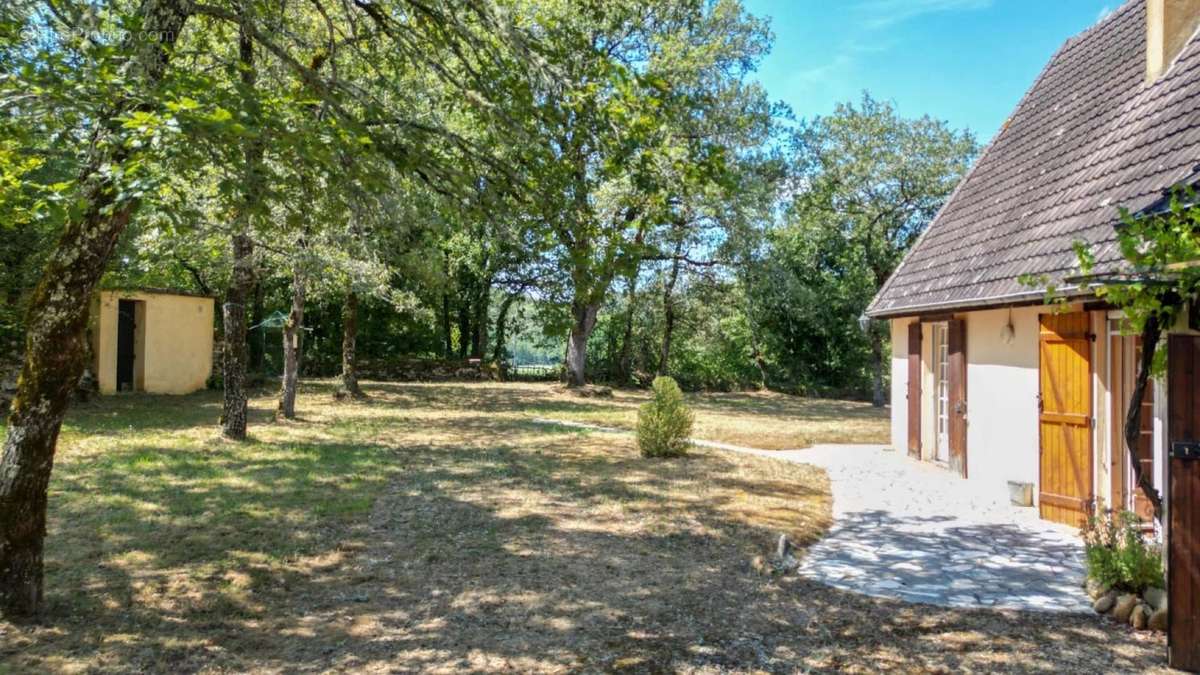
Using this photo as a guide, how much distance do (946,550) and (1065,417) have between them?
83.0 inches

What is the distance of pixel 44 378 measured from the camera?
412 cm

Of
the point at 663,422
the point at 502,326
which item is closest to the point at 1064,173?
the point at 663,422

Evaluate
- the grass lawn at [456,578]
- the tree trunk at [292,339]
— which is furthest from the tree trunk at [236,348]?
the tree trunk at [292,339]

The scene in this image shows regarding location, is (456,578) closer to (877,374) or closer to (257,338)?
(877,374)

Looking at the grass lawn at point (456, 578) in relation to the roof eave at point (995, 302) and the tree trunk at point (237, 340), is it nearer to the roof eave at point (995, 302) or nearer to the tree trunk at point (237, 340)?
the tree trunk at point (237, 340)

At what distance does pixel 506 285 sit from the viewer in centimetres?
2992

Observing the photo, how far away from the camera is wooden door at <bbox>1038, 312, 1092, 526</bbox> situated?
22.7 feet

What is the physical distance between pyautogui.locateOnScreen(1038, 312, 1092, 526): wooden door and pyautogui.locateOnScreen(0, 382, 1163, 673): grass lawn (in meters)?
2.32

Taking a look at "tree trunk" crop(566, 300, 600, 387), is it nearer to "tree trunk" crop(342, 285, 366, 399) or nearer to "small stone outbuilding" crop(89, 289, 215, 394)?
"tree trunk" crop(342, 285, 366, 399)

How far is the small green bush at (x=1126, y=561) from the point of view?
469 cm

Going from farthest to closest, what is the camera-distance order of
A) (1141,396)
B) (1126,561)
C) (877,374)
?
(877,374)
(1126,561)
(1141,396)

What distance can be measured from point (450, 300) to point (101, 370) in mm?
15038

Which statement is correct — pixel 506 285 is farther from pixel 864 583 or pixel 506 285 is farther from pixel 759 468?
pixel 864 583

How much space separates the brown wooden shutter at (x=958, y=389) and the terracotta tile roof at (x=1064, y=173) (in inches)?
22.9
